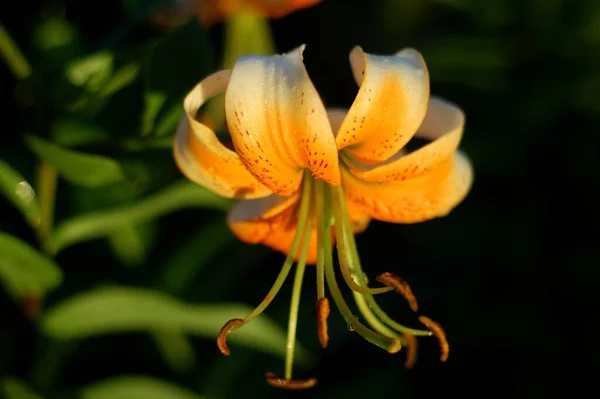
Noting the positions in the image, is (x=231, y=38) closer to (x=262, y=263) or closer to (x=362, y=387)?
(x=262, y=263)

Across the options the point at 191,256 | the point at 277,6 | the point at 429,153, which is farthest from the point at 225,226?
the point at 429,153

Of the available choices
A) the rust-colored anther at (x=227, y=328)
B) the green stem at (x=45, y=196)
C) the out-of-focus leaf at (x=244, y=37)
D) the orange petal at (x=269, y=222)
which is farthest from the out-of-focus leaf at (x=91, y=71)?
the out-of-focus leaf at (x=244, y=37)

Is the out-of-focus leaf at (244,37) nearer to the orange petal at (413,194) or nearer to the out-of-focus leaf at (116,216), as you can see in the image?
the out-of-focus leaf at (116,216)

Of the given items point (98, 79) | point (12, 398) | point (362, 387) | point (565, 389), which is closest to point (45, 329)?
point (12, 398)

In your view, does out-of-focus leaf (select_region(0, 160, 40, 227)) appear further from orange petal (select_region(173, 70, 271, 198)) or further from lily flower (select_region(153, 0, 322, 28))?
lily flower (select_region(153, 0, 322, 28))

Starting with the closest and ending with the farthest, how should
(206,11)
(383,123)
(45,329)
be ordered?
(383,123)
(45,329)
(206,11)
